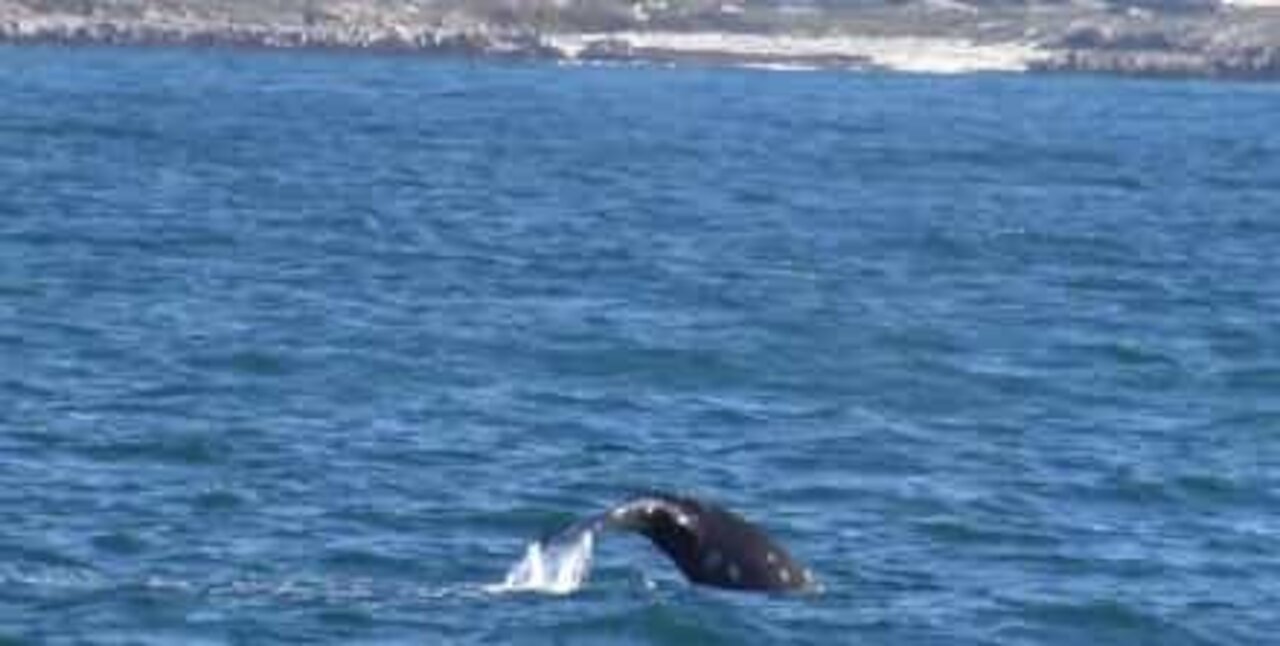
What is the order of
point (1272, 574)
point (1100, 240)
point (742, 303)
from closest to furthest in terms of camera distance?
point (1272, 574) < point (742, 303) < point (1100, 240)

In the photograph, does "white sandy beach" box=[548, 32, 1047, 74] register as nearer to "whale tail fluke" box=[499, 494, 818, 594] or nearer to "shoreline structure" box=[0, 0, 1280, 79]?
"shoreline structure" box=[0, 0, 1280, 79]

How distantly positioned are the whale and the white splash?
15 cm

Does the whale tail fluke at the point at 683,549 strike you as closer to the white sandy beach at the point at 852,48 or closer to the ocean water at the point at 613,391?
the ocean water at the point at 613,391

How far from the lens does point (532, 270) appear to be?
5334 cm

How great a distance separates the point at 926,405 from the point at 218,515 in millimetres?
10316

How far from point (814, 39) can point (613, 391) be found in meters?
133

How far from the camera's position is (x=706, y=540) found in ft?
83.7

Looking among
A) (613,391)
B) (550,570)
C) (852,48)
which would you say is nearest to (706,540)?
(550,570)

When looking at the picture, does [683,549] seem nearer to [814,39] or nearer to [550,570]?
[550,570]

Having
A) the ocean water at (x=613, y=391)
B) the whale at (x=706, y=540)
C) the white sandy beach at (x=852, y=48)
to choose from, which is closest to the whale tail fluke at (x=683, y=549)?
the whale at (x=706, y=540)

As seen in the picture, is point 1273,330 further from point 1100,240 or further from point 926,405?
point 1100,240

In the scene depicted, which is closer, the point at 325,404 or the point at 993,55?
the point at 325,404

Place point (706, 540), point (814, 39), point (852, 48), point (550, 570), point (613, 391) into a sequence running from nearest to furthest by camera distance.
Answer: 1. point (706, 540)
2. point (550, 570)
3. point (613, 391)
4. point (852, 48)
5. point (814, 39)

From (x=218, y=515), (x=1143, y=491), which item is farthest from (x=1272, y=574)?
(x=218, y=515)
